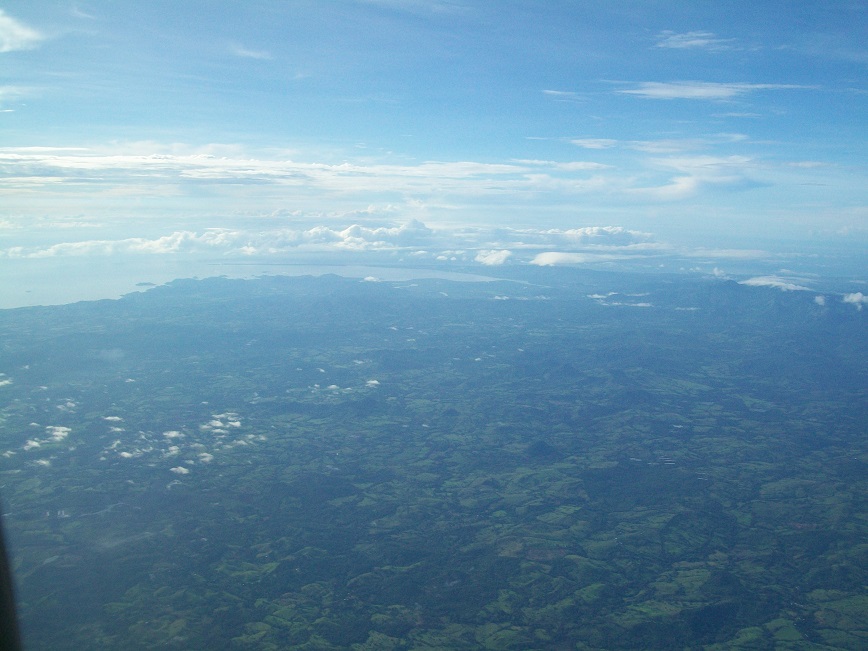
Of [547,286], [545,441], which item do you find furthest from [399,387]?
[547,286]

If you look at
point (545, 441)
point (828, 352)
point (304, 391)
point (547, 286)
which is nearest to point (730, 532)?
point (545, 441)

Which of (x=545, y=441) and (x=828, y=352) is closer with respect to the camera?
(x=545, y=441)

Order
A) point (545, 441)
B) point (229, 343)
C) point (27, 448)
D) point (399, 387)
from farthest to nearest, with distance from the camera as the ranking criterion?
point (229, 343) < point (399, 387) < point (545, 441) < point (27, 448)

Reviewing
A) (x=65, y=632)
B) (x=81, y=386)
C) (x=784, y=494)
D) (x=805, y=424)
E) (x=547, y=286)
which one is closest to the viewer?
(x=65, y=632)

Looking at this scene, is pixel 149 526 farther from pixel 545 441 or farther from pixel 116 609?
pixel 545 441

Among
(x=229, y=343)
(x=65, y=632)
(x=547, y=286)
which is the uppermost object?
(x=547, y=286)

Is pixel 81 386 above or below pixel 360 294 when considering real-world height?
below

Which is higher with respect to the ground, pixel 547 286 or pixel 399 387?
pixel 547 286

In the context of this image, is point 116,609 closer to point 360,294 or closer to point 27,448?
point 27,448

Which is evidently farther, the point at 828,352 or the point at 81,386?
the point at 828,352
